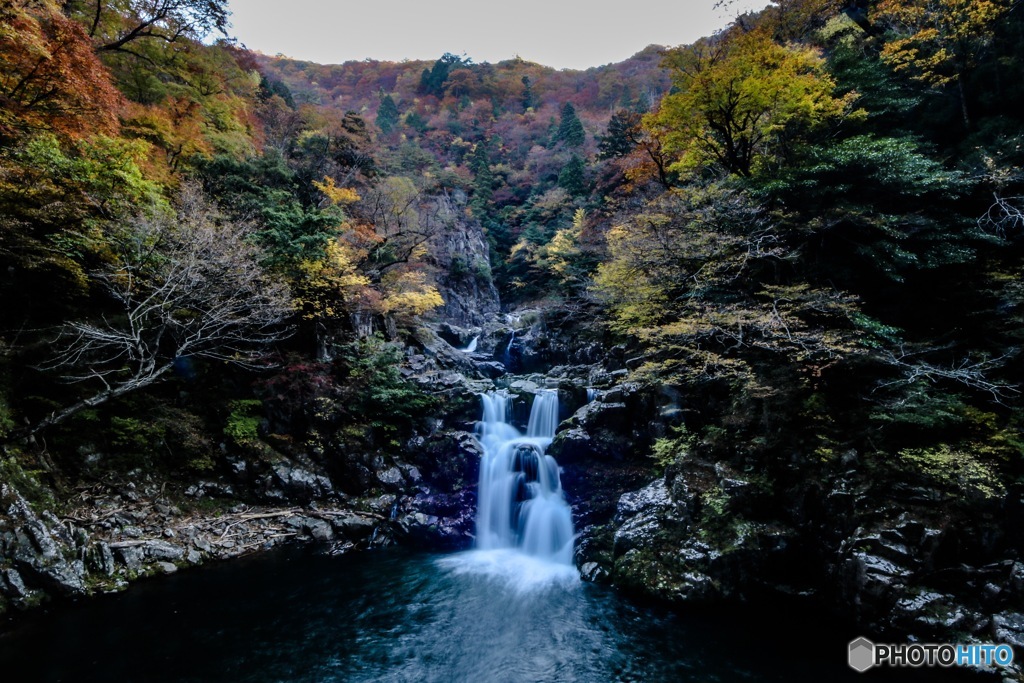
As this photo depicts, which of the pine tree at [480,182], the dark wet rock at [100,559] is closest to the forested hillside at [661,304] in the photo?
the dark wet rock at [100,559]

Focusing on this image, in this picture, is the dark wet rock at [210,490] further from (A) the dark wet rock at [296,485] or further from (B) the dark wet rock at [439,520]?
(B) the dark wet rock at [439,520]

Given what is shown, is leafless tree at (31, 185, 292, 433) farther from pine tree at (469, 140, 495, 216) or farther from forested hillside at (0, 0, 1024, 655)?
pine tree at (469, 140, 495, 216)

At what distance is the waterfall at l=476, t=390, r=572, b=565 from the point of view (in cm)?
1152

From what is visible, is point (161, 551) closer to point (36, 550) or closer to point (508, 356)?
point (36, 550)

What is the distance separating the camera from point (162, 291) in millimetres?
9773

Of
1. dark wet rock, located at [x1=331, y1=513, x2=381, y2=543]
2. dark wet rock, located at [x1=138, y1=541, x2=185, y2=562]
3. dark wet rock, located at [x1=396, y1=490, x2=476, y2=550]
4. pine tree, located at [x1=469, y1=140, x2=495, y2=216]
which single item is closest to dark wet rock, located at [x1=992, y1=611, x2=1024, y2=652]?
dark wet rock, located at [x1=396, y1=490, x2=476, y2=550]

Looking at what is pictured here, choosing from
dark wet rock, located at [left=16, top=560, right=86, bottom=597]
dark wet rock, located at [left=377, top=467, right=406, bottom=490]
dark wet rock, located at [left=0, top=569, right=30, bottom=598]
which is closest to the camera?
dark wet rock, located at [left=0, top=569, right=30, bottom=598]

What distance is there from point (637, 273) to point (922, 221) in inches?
250

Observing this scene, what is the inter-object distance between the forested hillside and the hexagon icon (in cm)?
62

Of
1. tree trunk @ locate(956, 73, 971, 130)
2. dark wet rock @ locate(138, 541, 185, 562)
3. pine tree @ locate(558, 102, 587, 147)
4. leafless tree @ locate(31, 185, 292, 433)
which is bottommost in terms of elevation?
dark wet rock @ locate(138, 541, 185, 562)

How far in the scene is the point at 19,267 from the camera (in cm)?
942

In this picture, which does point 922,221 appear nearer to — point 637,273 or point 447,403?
point 637,273

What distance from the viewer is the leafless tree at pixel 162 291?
376 inches

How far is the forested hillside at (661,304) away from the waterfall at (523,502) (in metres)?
0.71
